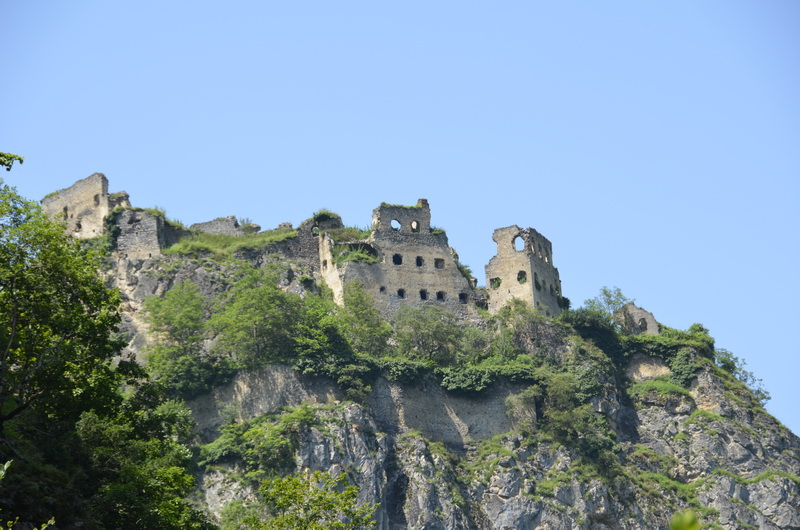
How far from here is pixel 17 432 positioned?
28.4 metres

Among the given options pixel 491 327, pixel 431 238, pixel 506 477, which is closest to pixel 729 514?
pixel 506 477

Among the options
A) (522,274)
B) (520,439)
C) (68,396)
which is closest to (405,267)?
(522,274)

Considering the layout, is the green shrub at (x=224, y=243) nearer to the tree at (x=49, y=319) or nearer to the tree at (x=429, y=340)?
the tree at (x=429, y=340)

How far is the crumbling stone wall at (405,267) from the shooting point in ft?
200

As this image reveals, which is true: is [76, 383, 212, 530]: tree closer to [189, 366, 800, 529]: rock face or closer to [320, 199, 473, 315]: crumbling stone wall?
[189, 366, 800, 529]: rock face

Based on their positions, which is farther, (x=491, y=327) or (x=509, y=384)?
(x=491, y=327)

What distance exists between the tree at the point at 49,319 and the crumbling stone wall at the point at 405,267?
102 ft

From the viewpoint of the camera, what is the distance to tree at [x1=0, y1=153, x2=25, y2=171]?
26.2 meters

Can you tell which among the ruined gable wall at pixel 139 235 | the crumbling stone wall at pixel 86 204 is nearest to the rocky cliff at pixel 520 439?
the ruined gable wall at pixel 139 235

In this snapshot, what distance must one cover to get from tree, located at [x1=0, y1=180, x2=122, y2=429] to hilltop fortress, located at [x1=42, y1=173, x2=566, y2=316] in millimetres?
30964

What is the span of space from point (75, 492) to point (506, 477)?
2783cm

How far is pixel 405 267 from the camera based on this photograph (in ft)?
204

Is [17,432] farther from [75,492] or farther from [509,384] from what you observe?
[509,384]

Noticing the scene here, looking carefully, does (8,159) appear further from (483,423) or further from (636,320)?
(636,320)
